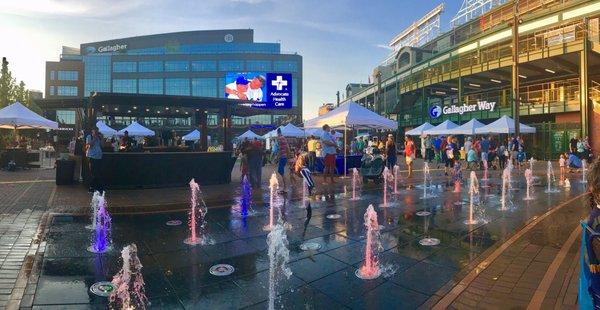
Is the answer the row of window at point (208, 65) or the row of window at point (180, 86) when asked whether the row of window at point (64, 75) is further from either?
the row of window at point (180, 86)

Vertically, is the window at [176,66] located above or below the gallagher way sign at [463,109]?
above

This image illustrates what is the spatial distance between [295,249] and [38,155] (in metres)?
23.1

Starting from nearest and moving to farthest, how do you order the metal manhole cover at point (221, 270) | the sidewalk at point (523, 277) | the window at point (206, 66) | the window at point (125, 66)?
the sidewalk at point (523, 277)
the metal manhole cover at point (221, 270)
the window at point (206, 66)
the window at point (125, 66)

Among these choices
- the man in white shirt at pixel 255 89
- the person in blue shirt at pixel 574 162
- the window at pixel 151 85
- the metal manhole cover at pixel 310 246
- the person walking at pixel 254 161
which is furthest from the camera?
the window at pixel 151 85

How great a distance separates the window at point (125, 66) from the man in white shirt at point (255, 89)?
201 feet

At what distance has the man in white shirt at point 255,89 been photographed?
40.3m

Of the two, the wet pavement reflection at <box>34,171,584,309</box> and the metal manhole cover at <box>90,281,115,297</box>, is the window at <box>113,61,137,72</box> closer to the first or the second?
the wet pavement reflection at <box>34,171,584,309</box>

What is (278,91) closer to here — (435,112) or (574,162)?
(435,112)

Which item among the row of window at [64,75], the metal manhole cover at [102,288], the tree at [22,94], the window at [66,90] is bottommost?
the metal manhole cover at [102,288]

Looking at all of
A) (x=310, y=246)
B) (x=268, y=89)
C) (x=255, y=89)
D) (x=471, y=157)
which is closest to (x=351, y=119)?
(x=471, y=157)

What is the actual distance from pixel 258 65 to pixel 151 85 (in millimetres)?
24107

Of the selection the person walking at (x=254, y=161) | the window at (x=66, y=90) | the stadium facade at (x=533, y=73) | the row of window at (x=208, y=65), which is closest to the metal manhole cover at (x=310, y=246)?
the person walking at (x=254, y=161)

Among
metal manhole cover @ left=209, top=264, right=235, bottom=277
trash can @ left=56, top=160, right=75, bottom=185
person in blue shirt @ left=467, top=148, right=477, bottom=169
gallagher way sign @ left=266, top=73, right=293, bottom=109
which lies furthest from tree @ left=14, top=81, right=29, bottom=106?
metal manhole cover @ left=209, top=264, right=235, bottom=277

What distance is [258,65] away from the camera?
89625 millimetres
